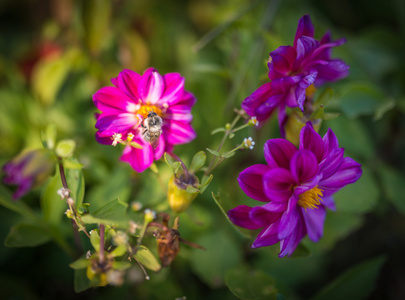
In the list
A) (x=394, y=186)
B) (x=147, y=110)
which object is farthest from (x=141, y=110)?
(x=394, y=186)

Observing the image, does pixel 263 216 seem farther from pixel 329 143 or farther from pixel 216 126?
pixel 216 126

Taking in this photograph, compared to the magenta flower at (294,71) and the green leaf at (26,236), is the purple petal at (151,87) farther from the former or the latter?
the green leaf at (26,236)

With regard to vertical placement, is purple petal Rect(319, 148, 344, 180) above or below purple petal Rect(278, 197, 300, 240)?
above

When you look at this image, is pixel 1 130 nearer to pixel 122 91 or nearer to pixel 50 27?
pixel 50 27

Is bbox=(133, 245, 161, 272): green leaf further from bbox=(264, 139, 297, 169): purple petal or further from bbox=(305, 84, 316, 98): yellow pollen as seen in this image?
bbox=(305, 84, 316, 98): yellow pollen

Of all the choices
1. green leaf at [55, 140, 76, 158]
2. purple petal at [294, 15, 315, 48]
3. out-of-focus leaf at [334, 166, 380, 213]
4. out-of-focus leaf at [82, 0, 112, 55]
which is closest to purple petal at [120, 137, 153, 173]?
green leaf at [55, 140, 76, 158]
